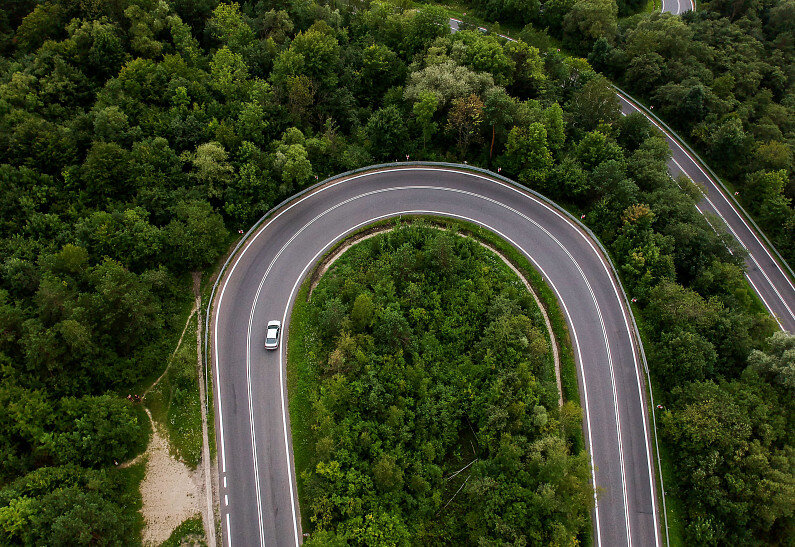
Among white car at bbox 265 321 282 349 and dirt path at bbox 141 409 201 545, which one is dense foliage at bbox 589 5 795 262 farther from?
dirt path at bbox 141 409 201 545

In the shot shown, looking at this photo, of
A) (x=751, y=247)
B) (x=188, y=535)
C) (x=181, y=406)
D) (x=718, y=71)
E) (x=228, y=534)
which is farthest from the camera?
(x=718, y=71)

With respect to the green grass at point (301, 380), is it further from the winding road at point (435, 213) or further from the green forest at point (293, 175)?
the green forest at point (293, 175)

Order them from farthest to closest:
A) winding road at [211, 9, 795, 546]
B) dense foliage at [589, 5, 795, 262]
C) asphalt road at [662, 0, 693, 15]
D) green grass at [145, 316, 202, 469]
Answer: asphalt road at [662, 0, 693, 15], dense foliage at [589, 5, 795, 262], green grass at [145, 316, 202, 469], winding road at [211, 9, 795, 546]

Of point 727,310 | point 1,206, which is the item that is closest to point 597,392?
point 727,310

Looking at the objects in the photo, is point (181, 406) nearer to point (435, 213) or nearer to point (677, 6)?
point (435, 213)

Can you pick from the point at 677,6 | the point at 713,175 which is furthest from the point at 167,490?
the point at 677,6

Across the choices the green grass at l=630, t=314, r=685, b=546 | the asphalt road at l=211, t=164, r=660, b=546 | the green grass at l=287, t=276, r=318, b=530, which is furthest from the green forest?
the green grass at l=287, t=276, r=318, b=530
